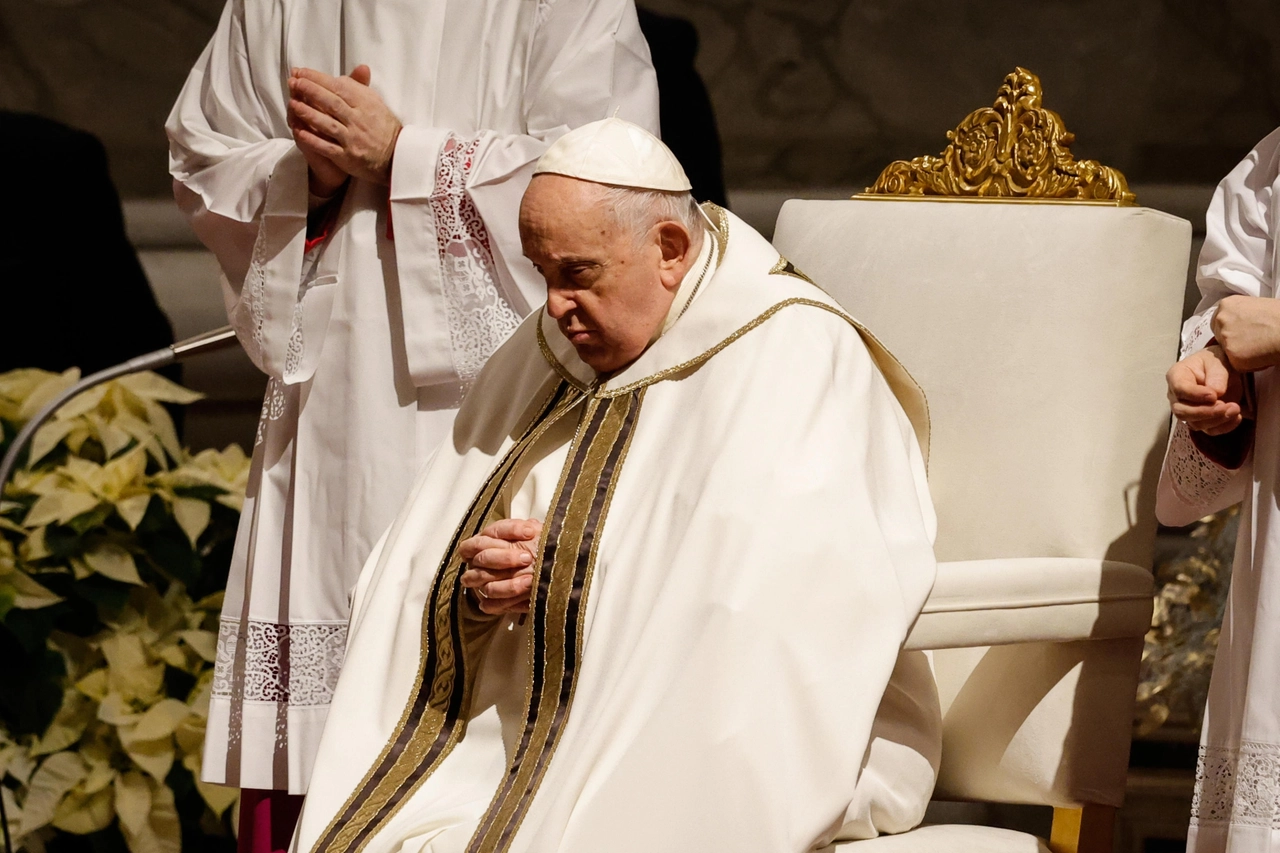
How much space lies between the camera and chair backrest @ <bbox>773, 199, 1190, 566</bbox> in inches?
103

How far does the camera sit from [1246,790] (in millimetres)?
2266

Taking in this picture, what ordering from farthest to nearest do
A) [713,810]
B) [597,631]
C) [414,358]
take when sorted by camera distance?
[414,358] → [597,631] → [713,810]

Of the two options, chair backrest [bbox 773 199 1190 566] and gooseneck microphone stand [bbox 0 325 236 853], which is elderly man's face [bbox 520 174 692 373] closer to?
chair backrest [bbox 773 199 1190 566]

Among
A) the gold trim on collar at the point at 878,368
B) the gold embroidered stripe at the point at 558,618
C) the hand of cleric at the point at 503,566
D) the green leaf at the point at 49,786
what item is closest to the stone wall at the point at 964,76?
the gold trim on collar at the point at 878,368

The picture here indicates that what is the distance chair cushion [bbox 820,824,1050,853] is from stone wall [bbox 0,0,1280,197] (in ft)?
6.78

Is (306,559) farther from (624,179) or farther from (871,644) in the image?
(871,644)

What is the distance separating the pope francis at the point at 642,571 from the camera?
2076 millimetres

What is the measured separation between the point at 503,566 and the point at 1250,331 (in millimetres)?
1111

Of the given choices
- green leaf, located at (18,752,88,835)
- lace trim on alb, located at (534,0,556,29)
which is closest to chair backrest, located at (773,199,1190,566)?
lace trim on alb, located at (534,0,556,29)

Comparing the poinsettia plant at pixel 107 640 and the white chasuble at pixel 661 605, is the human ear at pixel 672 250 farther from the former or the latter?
the poinsettia plant at pixel 107 640

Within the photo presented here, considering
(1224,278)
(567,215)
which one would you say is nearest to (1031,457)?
(1224,278)

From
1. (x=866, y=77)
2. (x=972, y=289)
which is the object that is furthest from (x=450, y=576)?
(x=866, y=77)

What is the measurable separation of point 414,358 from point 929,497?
104cm

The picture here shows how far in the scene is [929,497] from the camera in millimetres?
2557
